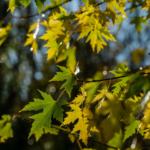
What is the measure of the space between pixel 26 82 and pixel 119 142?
4507 millimetres

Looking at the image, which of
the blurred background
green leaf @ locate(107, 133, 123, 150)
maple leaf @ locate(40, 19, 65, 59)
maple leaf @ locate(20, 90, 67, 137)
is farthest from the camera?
the blurred background

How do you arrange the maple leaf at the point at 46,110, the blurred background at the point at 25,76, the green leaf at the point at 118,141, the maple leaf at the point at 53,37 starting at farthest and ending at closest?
1. the blurred background at the point at 25,76
2. the green leaf at the point at 118,141
3. the maple leaf at the point at 53,37
4. the maple leaf at the point at 46,110

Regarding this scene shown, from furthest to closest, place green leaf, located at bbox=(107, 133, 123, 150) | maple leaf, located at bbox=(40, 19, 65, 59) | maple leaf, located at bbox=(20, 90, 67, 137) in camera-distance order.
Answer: green leaf, located at bbox=(107, 133, 123, 150) < maple leaf, located at bbox=(40, 19, 65, 59) < maple leaf, located at bbox=(20, 90, 67, 137)

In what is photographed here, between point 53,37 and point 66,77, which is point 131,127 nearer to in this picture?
point 66,77

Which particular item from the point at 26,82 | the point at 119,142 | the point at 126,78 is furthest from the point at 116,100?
the point at 26,82

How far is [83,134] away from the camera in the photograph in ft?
2.64

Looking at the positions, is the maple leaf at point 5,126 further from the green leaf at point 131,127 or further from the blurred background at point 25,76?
the blurred background at point 25,76

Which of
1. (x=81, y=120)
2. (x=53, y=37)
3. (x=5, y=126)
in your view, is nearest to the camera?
(x=81, y=120)

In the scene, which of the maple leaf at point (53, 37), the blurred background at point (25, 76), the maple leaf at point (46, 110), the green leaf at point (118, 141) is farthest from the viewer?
the blurred background at point (25, 76)

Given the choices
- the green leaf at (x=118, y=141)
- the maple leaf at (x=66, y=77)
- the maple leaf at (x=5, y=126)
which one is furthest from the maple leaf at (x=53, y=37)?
the green leaf at (x=118, y=141)

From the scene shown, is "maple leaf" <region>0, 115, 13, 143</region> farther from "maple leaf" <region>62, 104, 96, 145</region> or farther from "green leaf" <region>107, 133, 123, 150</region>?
"green leaf" <region>107, 133, 123, 150</region>

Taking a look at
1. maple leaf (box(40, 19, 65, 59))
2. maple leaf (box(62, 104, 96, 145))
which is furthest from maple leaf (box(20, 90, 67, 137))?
maple leaf (box(40, 19, 65, 59))

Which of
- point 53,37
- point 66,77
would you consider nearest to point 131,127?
point 66,77

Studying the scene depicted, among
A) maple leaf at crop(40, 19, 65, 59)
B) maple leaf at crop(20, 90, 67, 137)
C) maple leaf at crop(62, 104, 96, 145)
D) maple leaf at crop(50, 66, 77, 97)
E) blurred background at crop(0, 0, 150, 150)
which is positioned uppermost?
maple leaf at crop(40, 19, 65, 59)
